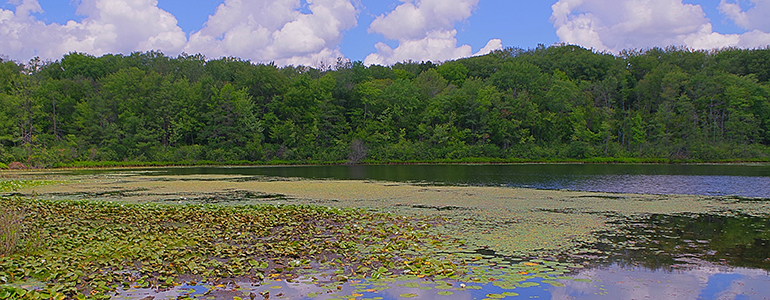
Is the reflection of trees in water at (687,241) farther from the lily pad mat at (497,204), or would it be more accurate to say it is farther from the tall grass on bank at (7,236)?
the tall grass on bank at (7,236)

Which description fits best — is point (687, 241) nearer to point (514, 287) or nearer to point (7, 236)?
point (514, 287)

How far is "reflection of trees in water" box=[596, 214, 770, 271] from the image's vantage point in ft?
32.4

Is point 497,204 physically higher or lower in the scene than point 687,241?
higher

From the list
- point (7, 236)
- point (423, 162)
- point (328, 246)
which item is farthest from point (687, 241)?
point (423, 162)

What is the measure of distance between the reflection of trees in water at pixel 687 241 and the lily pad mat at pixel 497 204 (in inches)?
34.2

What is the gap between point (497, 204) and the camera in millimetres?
19047

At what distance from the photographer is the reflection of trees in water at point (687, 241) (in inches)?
389

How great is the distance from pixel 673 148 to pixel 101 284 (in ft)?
265

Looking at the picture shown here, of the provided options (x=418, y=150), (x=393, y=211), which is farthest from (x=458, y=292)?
(x=418, y=150)

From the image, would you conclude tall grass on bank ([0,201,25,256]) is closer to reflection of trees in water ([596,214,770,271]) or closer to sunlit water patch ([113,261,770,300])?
sunlit water patch ([113,261,770,300])

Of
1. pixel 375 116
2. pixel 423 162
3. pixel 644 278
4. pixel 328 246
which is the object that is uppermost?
pixel 375 116

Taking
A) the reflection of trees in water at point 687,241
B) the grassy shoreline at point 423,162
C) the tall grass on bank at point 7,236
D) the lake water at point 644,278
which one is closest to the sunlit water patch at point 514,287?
the lake water at point 644,278

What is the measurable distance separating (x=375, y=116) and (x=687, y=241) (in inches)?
2795

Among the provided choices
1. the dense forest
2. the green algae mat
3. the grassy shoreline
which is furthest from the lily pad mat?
the dense forest
